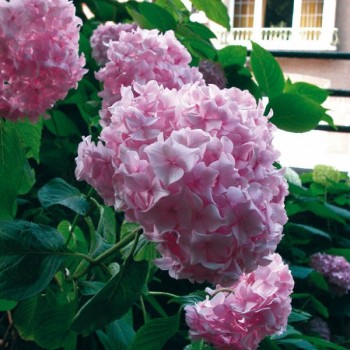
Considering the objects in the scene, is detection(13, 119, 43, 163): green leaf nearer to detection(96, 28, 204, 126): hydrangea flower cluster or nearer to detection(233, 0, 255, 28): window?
detection(96, 28, 204, 126): hydrangea flower cluster

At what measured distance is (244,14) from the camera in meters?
13.3

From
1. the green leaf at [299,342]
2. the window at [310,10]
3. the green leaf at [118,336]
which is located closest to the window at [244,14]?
the window at [310,10]

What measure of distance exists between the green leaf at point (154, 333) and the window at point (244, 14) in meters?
13.1

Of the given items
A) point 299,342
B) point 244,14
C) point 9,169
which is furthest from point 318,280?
point 244,14

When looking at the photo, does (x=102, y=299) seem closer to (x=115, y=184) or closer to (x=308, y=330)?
(x=115, y=184)

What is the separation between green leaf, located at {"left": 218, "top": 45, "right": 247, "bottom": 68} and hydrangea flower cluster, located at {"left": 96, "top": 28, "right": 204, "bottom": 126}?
13.4 inches

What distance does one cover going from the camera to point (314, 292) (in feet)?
4.10

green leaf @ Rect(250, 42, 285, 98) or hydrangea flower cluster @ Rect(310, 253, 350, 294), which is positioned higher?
green leaf @ Rect(250, 42, 285, 98)

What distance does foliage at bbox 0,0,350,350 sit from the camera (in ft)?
1.43

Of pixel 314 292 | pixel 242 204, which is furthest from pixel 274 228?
pixel 314 292

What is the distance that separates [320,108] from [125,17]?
482 mm

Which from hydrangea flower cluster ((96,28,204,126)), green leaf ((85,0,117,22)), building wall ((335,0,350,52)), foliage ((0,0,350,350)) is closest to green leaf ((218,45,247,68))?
foliage ((0,0,350,350))

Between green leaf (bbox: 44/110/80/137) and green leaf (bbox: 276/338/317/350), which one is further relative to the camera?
green leaf (bbox: 44/110/80/137)

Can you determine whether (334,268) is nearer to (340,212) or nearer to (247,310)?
(340,212)
